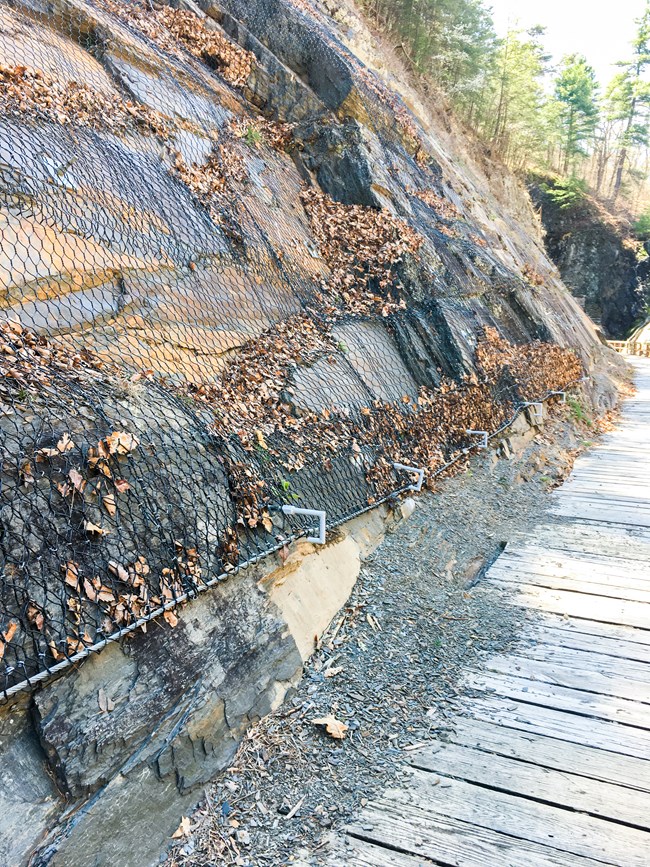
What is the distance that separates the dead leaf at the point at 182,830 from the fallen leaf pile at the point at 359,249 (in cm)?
453

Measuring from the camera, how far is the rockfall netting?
234 cm

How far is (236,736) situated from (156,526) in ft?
3.46

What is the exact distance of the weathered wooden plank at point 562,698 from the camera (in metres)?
2.67

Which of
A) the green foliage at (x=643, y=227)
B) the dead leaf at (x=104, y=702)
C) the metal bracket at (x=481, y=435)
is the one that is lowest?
the dead leaf at (x=104, y=702)

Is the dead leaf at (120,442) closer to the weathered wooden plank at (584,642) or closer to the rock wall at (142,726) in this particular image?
the rock wall at (142,726)

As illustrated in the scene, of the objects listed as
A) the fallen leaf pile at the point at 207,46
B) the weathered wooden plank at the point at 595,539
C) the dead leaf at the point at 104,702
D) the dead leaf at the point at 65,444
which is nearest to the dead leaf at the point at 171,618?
the dead leaf at the point at 104,702

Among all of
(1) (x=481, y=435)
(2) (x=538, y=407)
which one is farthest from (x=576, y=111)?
(1) (x=481, y=435)

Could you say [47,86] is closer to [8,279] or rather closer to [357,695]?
[8,279]

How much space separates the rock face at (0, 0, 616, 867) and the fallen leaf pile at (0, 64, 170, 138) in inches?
1.3

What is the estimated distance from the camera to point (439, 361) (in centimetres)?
582

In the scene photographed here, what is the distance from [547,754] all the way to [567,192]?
2986 cm

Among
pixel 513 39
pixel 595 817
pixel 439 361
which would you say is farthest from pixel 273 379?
pixel 513 39

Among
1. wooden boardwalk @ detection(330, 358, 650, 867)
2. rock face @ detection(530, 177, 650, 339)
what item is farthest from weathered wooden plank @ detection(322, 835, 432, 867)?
rock face @ detection(530, 177, 650, 339)

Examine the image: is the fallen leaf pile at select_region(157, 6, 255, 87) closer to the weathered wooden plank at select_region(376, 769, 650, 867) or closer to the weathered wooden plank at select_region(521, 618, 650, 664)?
the weathered wooden plank at select_region(521, 618, 650, 664)
